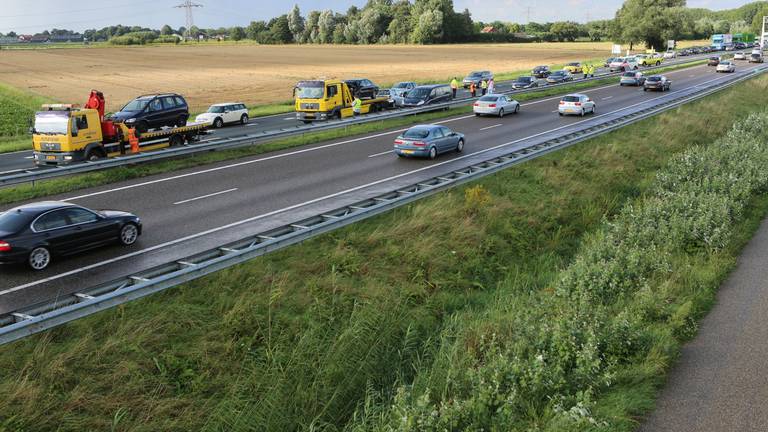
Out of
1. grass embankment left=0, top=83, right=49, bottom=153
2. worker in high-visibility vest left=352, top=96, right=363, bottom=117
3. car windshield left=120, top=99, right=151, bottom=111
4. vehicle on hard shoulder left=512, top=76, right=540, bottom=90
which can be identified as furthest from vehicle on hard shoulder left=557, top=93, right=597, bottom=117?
grass embankment left=0, top=83, right=49, bottom=153

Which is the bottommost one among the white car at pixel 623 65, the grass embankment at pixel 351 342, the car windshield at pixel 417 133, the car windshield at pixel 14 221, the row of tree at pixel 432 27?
the grass embankment at pixel 351 342

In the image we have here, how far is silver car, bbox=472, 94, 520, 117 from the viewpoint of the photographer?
3753 cm

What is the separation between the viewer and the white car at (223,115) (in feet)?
120

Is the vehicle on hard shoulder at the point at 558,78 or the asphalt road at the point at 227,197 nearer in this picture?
the asphalt road at the point at 227,197

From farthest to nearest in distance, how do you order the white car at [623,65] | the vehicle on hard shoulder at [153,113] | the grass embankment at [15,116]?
the white car at [623,65], the grass embankment at [15,116], the vehicle on hard shoulder at [153,113]

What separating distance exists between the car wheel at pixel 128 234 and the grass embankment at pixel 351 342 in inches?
104

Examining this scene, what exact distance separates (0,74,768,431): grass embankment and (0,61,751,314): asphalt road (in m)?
1.51

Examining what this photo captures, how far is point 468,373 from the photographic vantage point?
9.62m

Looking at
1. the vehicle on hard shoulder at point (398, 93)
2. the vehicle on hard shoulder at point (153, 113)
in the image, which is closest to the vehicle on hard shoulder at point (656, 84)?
the vehicle on hard shoulder at point (398, 93)

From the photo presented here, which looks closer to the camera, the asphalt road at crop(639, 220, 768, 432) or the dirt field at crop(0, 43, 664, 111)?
the asphalt road at crop(639, 220, 768, 432)

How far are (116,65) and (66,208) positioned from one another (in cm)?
9120

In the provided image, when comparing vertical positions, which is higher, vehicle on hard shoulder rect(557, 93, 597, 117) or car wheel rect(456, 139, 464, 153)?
vehicle on hard shoulder rect(557, 93, 597, 117)

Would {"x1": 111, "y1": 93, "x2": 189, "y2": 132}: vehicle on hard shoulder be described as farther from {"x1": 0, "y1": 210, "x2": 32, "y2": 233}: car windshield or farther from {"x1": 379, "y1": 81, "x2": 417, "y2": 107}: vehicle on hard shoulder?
{"x1": 0, "y1": 210, "x2": 32, "y2": 233}: car windshield

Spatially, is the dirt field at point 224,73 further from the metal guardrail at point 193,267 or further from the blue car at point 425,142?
the metal guardrail at point 193,267
